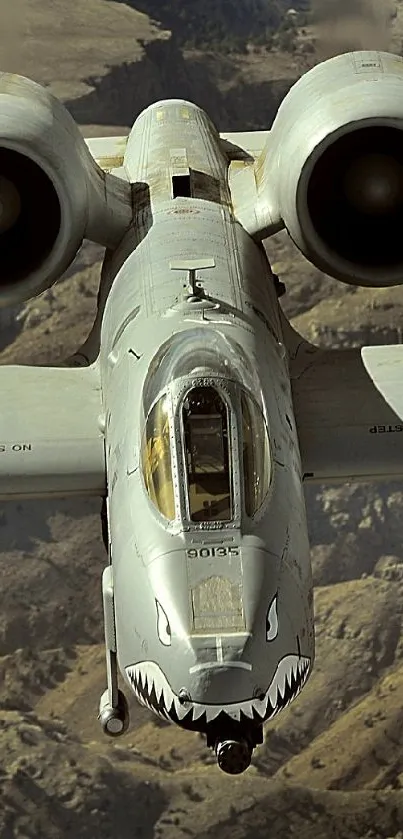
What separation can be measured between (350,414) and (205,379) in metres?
2.44

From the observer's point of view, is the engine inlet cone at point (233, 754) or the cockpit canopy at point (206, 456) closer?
the engine inlet cone at point (233, 754)

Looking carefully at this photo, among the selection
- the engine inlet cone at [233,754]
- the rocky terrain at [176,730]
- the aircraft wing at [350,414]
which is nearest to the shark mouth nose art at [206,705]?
the engine inlet cone at [233,754]

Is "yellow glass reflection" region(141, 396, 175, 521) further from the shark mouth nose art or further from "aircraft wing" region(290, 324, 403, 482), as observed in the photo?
"aircraft wing" region(290, 324, 403, 482)

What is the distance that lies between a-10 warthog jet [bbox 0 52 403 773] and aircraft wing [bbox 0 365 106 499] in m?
0.02

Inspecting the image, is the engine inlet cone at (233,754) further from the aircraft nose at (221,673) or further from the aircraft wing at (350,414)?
the aircraft wing at (350,414)

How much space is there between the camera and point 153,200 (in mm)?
12055

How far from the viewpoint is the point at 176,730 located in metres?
18.1

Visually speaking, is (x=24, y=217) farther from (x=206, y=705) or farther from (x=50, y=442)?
(x=206, y=705)

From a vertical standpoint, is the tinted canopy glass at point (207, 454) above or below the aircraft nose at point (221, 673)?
above

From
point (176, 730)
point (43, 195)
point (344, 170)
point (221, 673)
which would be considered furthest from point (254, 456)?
point (176, 730)

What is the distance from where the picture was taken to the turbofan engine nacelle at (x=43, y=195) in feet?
36.6

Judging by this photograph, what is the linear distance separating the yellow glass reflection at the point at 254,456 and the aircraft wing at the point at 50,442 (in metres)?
1.87

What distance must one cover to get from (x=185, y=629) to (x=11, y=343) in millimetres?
14592

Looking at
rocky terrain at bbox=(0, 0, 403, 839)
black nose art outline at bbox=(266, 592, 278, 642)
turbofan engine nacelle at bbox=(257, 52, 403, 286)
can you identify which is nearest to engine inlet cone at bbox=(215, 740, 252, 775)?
black nose art outline at bbox=(266, 592, 278, 642)
